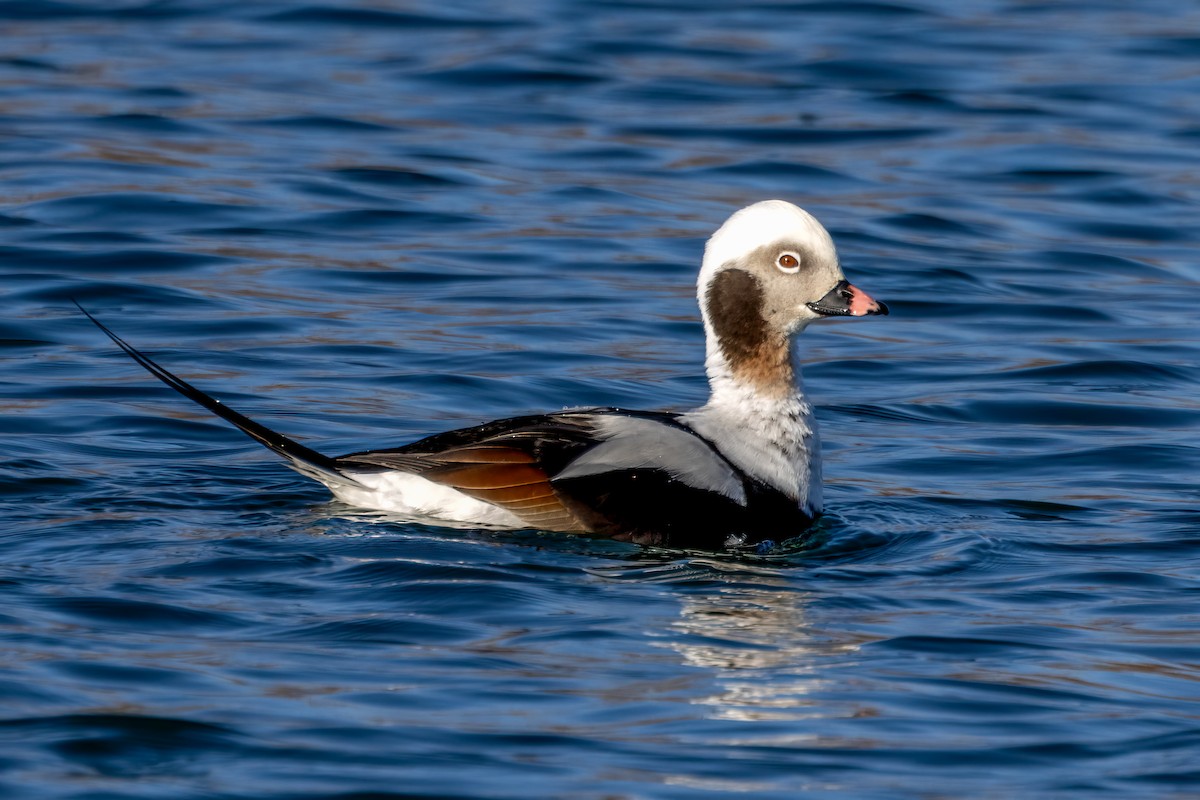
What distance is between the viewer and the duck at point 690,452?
6.59 metres

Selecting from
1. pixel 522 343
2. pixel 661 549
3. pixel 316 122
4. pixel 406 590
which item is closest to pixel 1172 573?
pixel 661 549

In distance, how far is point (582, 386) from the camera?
9219mm

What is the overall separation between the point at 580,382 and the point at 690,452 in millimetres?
2555

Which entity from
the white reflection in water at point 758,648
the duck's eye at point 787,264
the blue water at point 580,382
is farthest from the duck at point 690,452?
the white reflection in water at point 758,648

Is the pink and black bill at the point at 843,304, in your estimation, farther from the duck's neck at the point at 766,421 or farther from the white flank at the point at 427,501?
the white flank at the point at 427,501

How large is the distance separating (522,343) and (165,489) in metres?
2.89

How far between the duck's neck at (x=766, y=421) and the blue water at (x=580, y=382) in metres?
→ 0.26

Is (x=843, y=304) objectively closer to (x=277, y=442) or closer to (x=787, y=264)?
(x=787, y=264)

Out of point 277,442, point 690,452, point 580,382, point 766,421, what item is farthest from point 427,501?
point 580,382

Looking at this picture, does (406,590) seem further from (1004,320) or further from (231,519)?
(1004,320)

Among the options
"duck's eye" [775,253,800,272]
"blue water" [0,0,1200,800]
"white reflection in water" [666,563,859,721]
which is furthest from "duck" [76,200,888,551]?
"white reflection in water" [666,563,859,721]

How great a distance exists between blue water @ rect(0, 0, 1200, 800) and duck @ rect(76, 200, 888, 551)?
4.3 inches

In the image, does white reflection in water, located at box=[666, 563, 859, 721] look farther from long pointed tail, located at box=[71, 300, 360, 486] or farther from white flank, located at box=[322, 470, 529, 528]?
long pointed tail, located at box=[71, 300, 360, 486]

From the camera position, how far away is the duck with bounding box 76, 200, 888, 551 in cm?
659
